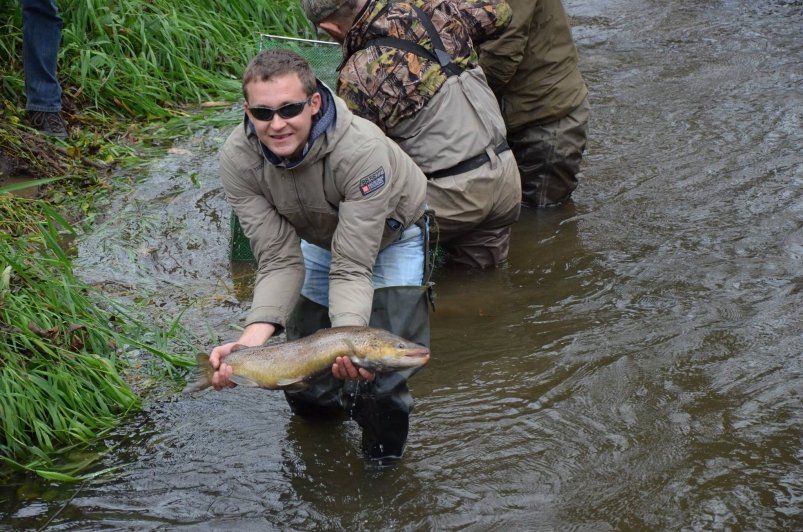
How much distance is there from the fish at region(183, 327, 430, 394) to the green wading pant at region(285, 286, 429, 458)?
191mm

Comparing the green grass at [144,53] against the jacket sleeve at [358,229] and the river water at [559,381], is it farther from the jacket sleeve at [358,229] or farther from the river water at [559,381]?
the jacket sleeve at [358,229]

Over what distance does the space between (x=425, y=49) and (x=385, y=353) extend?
2336 millimetres

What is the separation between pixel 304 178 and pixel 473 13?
2350 mm

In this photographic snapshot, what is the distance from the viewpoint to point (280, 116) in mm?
3887

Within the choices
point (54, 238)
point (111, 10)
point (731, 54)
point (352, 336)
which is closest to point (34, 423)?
point (54, 238)

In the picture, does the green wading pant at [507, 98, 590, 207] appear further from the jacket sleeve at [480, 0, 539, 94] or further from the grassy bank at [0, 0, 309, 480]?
the grassy bank at [0, 0, 309, 480]

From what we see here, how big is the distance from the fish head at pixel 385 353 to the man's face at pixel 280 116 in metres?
0.77

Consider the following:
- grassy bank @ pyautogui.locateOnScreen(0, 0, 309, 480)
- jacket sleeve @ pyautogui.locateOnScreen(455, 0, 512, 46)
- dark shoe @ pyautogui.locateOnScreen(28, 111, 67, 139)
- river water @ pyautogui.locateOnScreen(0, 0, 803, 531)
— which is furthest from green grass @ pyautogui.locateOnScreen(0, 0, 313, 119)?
jacket sleeve @ pyautogui.locateOnScreen(455, 0, 512, 46)

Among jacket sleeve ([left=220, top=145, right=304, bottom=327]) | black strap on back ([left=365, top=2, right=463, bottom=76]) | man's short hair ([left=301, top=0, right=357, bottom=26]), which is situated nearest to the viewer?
jacket sleeve ([left=220, top=145, right=304, bottom=327])

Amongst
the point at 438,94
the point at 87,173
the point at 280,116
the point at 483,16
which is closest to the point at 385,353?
the point at 280,116

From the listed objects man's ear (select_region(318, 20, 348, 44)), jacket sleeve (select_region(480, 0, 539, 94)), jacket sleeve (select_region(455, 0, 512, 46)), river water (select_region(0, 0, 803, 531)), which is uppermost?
man's ear (select_region(318, 20, 348, 44))

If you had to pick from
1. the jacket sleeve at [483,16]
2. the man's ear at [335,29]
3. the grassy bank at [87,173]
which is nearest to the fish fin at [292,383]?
the grassy bank at [87,173]

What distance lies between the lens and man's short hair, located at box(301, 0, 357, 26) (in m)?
5.20

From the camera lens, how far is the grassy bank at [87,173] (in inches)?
191
